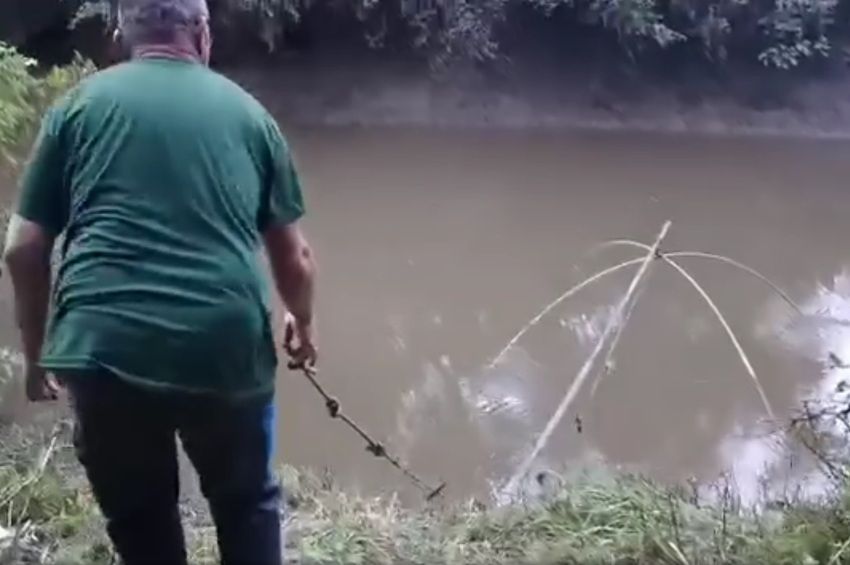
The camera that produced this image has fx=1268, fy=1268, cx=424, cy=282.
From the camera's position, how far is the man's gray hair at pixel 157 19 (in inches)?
72.4

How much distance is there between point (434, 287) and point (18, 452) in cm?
325

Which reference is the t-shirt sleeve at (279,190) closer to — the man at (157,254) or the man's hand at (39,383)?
the man at (157,254)

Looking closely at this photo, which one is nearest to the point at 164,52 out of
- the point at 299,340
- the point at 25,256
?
the point at 25,256

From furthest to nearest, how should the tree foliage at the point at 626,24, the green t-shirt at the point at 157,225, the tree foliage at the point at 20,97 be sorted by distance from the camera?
the tree foliage at the point at 626,24 → the tree foliage at the point at 20,97 → the green t-shirt at the point at 157,225

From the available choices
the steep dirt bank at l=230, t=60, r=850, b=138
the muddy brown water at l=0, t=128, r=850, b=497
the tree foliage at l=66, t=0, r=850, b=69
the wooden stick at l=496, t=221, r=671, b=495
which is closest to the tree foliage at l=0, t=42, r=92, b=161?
the muddy brown water at l=0, t=128, r=850, b=497

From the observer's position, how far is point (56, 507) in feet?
9.96

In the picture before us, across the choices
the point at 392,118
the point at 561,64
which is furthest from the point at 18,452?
the point at 561,64

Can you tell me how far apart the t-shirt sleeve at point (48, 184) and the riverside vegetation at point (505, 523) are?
1.05m

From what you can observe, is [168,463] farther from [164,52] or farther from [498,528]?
[498,528]

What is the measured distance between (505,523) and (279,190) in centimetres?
152

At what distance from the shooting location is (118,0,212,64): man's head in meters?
1.84

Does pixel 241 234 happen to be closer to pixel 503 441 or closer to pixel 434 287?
pixel 503 441

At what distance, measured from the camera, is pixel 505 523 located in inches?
124

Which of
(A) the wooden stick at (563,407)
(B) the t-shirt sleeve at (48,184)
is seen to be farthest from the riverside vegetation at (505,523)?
(B) the t-shirt sleeve at (48,184)
